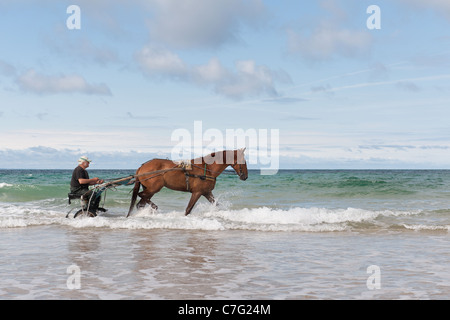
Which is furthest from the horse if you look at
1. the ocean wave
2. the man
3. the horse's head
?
the man

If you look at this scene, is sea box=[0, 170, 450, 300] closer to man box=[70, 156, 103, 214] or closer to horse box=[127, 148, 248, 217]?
man box=[70, 156, 103, 214]

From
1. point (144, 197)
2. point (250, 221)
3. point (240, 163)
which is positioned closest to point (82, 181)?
point (144, 197)

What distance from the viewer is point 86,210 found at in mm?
12797

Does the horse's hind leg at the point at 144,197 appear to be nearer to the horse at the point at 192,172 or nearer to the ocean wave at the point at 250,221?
the horse at the point at 192,172

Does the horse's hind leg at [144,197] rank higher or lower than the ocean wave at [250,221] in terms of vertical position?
higher

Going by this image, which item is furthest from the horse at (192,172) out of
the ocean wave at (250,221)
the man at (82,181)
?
the man at (82,181)

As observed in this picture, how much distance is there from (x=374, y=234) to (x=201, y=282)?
6.43 m

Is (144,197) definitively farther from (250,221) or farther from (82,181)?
(250,221)

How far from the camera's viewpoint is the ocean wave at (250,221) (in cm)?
1230

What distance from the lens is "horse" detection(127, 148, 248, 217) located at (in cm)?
1347

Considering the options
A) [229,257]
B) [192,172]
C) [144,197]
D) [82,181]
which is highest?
[192,172]

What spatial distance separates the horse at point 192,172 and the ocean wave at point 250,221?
33.9 inches

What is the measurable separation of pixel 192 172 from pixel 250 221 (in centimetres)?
221

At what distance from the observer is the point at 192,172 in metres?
13.5
